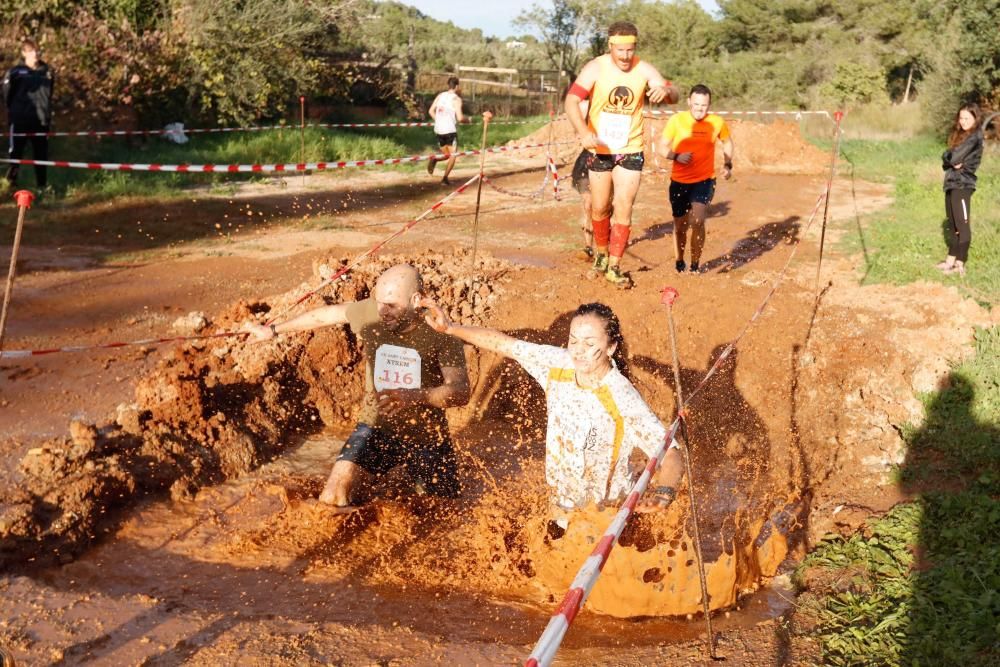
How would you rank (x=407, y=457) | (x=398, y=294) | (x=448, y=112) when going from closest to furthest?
(x=398, y=294) < (x=407, y=457) < (x=448, y=112)

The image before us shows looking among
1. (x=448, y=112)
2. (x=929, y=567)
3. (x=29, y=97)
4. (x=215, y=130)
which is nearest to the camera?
(x=929, y=567)

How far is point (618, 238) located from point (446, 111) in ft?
32.4

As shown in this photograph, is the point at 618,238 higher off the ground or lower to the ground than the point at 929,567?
higher

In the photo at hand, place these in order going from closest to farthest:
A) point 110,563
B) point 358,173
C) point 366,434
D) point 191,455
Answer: point 110,563 → point 366,434 → point 191,455 → point 358,173

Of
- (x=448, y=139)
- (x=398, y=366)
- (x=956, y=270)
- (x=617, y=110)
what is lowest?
(x=398, y=366)

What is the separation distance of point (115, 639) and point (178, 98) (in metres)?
17.7

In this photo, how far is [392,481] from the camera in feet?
20.2

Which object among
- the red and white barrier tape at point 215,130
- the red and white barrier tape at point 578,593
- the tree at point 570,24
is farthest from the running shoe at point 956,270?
the tree at point 570,24

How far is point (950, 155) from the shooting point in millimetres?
9297

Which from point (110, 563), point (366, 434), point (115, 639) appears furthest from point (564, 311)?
point (115, 639)

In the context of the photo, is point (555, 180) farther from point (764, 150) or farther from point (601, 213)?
point (764, 150)

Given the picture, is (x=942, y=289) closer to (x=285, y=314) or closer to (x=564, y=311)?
(x=564, y=311)

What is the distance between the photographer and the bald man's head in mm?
5172

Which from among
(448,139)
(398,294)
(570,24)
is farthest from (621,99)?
(570,24)
